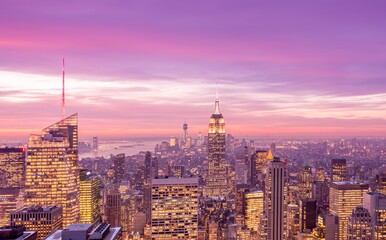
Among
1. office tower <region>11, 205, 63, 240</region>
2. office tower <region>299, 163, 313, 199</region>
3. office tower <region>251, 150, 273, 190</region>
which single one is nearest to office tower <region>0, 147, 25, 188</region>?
office tower <region>11, 205, 63, 240</region>

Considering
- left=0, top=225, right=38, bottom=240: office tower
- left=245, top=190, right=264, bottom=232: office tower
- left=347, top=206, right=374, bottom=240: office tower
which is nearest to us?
left=0, top=225, right=38, bottom=240: office tower

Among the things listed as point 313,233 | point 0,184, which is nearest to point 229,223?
point 313,233

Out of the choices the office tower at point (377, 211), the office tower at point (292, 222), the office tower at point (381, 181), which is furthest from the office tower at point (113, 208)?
the office tower at point (381, 181)

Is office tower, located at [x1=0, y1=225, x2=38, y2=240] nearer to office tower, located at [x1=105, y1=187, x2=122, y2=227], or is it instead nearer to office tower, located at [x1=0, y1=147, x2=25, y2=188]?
office tower, located at [x1=105, y1=187, x2=122, y2=227]

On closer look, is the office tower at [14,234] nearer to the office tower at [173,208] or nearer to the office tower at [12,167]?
the office tower at [173,208]

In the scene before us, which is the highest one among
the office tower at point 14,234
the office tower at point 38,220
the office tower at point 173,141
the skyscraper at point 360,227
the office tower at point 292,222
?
the office tower at point 173,141

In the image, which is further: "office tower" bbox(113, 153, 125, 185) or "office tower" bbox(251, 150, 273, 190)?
"office tower" bbox(251, 150, 273, 190)
